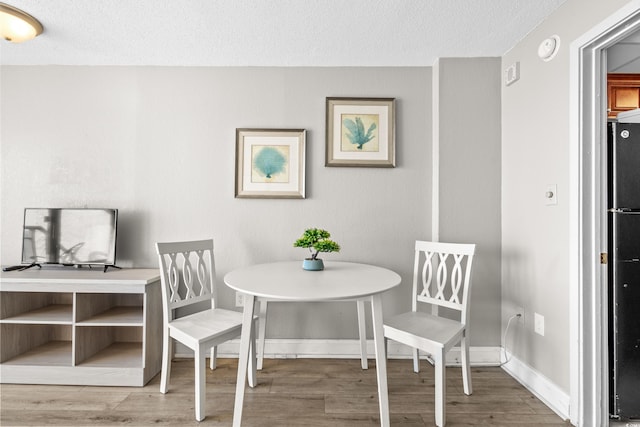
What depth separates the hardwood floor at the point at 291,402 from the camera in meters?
1.82

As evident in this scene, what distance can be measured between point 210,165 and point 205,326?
1.26 metres

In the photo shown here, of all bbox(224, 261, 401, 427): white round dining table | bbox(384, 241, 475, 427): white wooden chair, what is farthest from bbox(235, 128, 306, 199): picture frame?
bbox(384, 241, 475, 427): white wooden chair

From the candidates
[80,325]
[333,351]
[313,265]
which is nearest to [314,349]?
[333,351]

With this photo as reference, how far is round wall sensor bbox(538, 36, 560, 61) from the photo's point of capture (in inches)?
75.6

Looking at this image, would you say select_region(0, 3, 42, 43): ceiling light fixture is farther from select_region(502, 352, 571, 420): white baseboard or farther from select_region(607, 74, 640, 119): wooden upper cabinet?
select_region(607, 74, 640, 119): wooden upper cabinet

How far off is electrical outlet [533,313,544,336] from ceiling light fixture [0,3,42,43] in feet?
11.8

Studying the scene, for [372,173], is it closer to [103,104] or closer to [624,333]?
[624,333]

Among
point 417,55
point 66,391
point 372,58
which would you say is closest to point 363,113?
point 372,58

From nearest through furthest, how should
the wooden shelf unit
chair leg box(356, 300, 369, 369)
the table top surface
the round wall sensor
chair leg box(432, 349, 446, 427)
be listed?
the table top surface < chair leg box(432, 349, 446, 427) < the round wall sensor < the wooden shelf unit < chair leg box(356, 300, 369, 369)

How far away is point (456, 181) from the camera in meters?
2.50

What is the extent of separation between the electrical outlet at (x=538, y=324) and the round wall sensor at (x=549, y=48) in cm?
156

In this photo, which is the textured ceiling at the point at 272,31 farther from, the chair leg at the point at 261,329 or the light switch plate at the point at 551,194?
the chair leg at the point at 261,329

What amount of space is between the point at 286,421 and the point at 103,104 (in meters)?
2.64

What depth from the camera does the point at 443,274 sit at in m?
2.23
